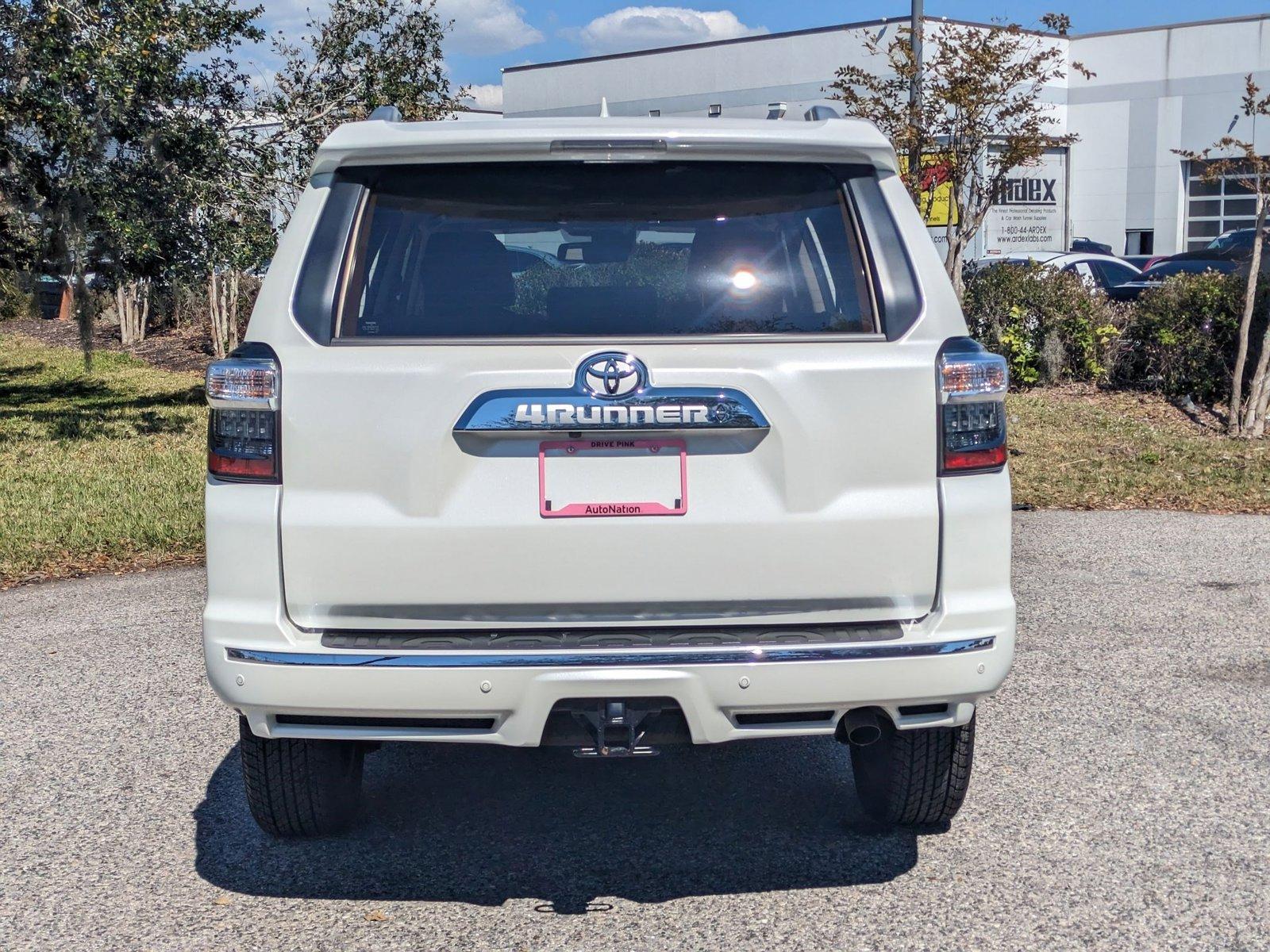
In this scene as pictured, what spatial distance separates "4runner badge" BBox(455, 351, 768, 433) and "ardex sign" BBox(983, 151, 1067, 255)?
1093 inches

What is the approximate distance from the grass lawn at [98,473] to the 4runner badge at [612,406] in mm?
5565

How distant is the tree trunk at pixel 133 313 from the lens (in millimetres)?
25250

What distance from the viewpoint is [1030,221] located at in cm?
3100

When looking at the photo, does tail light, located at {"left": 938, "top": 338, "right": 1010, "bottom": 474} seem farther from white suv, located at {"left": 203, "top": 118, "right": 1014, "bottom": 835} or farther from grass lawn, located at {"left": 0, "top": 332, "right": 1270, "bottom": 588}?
grass lawn, located at {"left": 0, "top": 332, "right": 1270, "bottom": 588}

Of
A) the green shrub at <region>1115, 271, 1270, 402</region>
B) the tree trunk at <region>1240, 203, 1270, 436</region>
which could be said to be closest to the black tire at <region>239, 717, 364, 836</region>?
the tree trunk at <region>1240, 203, 1270, 436</region>

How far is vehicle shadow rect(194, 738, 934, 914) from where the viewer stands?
3.71m

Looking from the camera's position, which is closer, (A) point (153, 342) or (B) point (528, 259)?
(B) point (528, 259)

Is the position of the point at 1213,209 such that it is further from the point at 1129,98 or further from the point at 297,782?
the point at 297,782

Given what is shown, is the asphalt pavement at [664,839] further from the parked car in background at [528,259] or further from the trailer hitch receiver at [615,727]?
the parked car in background at [528,259]

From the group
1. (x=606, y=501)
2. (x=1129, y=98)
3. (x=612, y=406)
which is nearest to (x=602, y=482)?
(x=606, y=501)

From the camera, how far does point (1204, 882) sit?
144 inches

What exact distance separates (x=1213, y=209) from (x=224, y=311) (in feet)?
90.5

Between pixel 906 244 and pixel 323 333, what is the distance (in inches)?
54.5

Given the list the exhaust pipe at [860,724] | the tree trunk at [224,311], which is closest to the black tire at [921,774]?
the exhaust pipe at [860,724]
